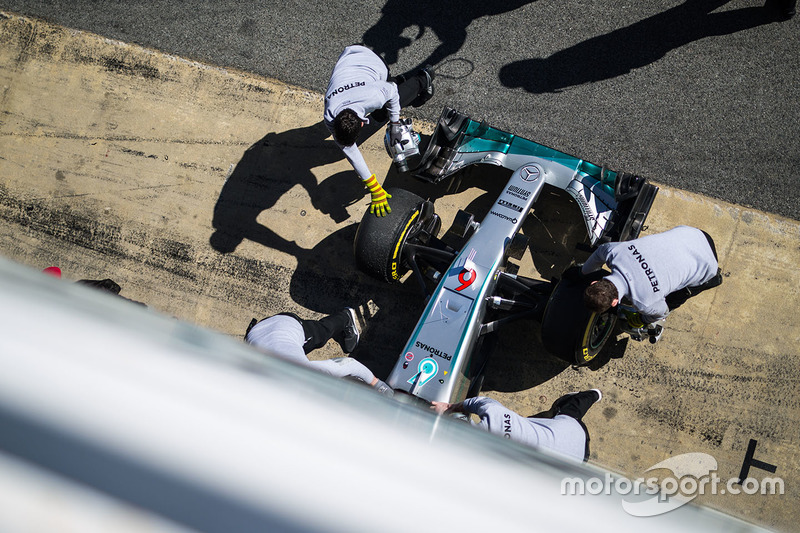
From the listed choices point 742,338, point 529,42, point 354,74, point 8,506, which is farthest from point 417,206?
point 8,506

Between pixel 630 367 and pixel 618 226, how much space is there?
116cm

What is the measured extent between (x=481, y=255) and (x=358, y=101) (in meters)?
1.45

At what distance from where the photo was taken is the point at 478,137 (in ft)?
14.0

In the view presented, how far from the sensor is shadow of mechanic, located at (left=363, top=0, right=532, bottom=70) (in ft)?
16.1

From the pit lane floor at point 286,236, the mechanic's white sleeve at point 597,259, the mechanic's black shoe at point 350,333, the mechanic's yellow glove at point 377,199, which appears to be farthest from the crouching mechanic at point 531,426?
the mechanic's yellow glove at point 377,199

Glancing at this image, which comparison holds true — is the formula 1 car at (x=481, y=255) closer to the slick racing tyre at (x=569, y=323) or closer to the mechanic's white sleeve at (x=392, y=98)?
the slick racing tyre at (x=569, y=323)

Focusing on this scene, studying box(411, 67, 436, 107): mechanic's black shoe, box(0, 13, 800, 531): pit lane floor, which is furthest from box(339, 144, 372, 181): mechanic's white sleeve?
box(411, 67, 436, 107): mechanic's black shoe

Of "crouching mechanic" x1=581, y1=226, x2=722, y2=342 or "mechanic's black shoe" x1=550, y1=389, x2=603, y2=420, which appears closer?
"crouching mechanic" x1=581, y1=226, x2=722, y2=342

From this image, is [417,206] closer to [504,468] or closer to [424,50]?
[424,50]

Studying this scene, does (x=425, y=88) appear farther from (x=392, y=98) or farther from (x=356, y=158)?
(x=356, y=158)

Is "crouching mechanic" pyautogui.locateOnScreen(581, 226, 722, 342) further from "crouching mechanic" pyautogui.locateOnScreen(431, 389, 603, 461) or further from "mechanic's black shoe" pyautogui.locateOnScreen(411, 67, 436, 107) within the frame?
"mechanic's black shoe" pyautogui.locateOnScreen(411, 67, 436, 107)

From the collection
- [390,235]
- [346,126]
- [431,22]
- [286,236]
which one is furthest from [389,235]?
[431,22]

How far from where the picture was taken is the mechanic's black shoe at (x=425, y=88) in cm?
453

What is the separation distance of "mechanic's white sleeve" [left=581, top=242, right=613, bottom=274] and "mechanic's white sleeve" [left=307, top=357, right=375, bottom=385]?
66.0 inches
